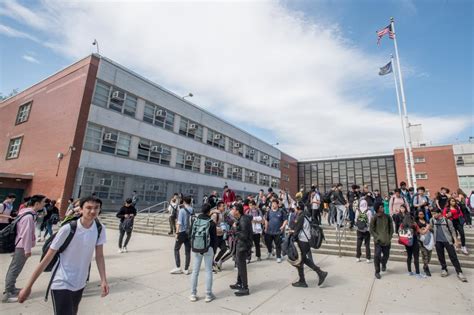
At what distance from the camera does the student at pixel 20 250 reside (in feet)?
14.5

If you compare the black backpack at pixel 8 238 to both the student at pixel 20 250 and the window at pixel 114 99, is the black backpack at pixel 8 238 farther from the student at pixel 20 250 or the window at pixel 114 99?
the window at pixel 114 99

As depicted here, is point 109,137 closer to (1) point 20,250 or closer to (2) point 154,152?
(2) point 154,152

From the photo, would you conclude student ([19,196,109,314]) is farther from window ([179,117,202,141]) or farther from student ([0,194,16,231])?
window ([179,117,202,141])

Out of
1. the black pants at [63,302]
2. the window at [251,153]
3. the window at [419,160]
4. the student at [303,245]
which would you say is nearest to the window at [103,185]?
the student at [303,245]

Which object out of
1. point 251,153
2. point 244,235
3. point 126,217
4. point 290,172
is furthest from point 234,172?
point 244,235

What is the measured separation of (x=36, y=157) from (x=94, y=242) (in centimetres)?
2133

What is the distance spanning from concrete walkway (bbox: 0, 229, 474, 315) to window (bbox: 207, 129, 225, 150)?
22.0 meters

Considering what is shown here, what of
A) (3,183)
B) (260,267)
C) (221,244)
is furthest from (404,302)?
(3,183)

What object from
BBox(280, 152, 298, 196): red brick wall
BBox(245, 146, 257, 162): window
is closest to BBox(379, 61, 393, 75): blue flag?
BBox(245, 146, 257, 162): window

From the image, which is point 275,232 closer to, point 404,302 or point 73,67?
point 404,302

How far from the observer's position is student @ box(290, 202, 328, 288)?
5445 millimetres

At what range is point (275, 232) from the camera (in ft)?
26.6

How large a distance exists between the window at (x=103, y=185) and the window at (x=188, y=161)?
20.9 feet

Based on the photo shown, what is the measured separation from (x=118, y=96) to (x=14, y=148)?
1145cm
